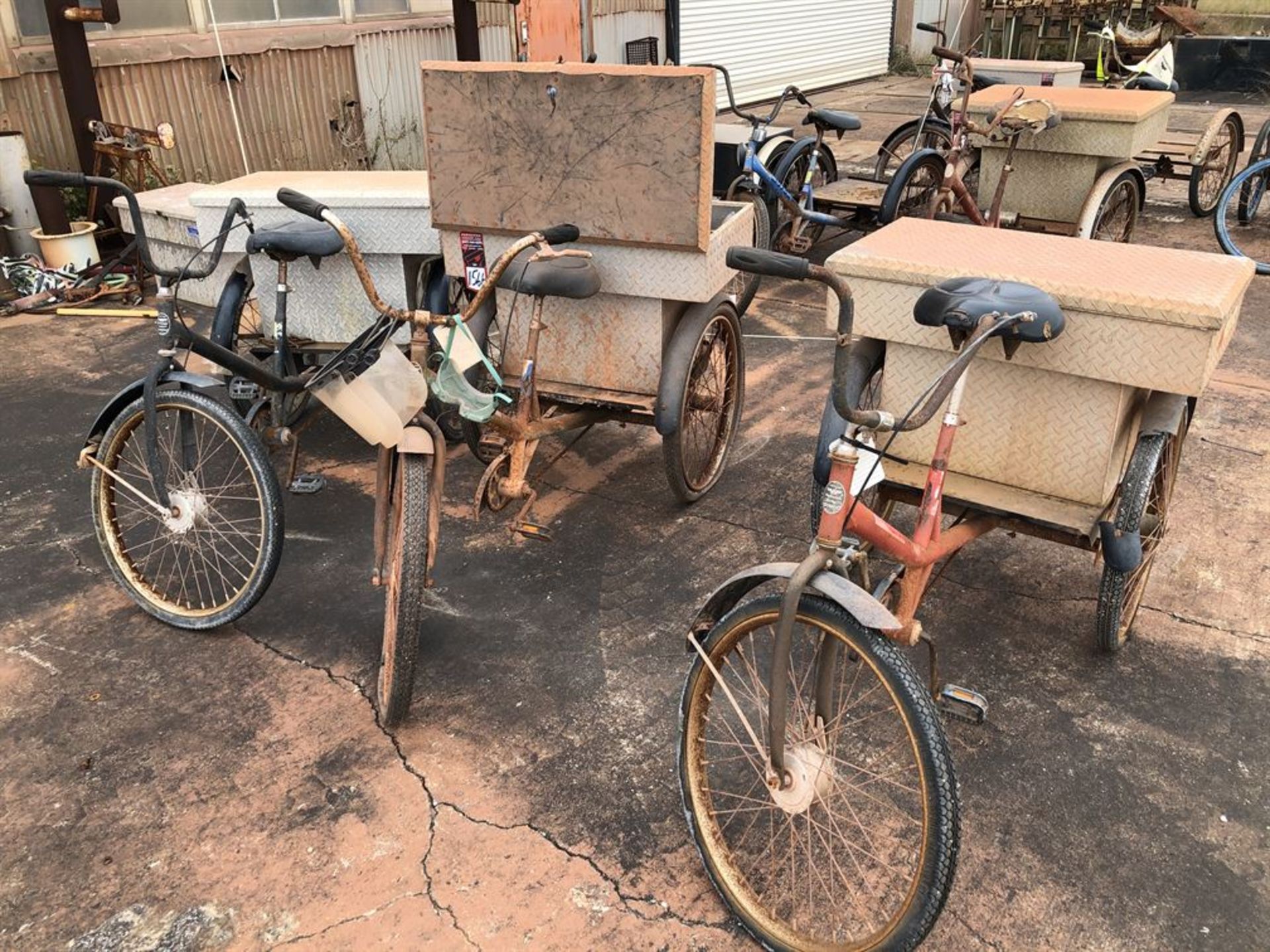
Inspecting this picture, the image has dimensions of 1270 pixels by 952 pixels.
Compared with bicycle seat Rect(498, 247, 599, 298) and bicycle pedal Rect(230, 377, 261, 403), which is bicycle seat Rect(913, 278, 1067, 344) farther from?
bicycle pedal Rect(230, 377, 261, 403)

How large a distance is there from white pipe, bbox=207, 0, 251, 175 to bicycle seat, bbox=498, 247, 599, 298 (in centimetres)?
517

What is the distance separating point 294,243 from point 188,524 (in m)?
1.13

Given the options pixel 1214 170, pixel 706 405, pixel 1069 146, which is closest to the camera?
pixel 706 405

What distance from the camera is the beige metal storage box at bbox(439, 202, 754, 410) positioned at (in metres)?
3.75

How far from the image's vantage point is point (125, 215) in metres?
6.84

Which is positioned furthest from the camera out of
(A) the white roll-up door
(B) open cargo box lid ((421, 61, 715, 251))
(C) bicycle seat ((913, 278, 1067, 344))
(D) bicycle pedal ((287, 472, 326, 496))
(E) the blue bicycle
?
(A) the white roll-up door

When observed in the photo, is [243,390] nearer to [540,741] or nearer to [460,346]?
[460,346]

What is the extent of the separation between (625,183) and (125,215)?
15.7 feet

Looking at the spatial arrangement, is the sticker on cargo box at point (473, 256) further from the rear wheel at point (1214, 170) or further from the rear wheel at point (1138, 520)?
the rear wheel at point (1214, 170)

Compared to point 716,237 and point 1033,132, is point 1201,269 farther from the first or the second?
point 1033,132

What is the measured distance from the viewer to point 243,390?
4082 mm

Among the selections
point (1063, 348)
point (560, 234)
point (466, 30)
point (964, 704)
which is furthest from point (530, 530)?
→ point (466, 30)

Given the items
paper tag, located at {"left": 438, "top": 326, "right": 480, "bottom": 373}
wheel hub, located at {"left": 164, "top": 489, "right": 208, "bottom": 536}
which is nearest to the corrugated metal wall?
wheel hub, located at {"left": 164, "top": 489, "right": 208, "bottom": 536}

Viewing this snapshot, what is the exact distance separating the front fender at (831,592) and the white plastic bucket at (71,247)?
21.2 ft
